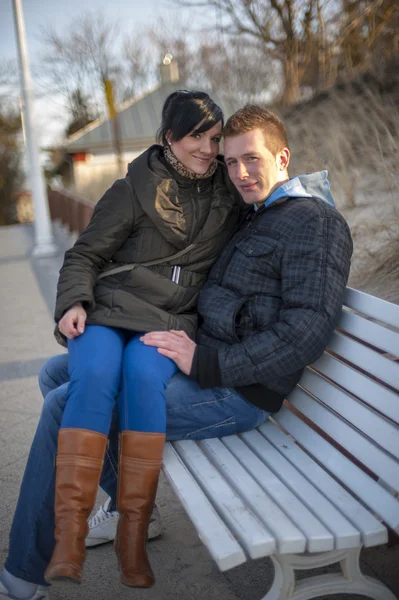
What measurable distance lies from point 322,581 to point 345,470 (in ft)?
1.17

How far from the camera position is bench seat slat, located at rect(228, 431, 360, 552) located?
184cm

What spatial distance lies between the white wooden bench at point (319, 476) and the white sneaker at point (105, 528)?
0.49m

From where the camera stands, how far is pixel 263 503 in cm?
200

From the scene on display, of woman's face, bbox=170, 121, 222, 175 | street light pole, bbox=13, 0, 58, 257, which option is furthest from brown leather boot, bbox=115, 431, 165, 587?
street light pole, bbox=13, 0, 58, 257

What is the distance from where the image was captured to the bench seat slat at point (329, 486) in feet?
6.14

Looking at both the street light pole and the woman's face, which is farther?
the street light pole

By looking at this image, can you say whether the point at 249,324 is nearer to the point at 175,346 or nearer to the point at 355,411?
the point at 175,346

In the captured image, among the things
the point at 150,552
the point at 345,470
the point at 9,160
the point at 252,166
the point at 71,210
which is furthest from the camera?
the point at 9,160

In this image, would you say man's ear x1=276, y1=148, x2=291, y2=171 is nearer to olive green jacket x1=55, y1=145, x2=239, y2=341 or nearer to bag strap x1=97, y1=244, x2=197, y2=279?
olive green jacket x1=55, y1=145, x2=239, y2=341

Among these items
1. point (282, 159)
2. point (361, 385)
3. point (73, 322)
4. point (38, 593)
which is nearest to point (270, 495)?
point (361, 385)

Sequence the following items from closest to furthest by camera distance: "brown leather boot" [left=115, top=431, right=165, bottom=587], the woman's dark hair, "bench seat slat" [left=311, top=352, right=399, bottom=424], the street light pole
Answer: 1. "bench seat slat" [left=311, top=352, right=399, bottom=424]
2. "brown leather boot" [left=115, top=431, right=165, bottom=587]
3. the woman's dark hair
4. the street light pole

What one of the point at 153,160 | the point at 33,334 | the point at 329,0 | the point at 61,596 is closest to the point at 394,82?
the point at 329,0

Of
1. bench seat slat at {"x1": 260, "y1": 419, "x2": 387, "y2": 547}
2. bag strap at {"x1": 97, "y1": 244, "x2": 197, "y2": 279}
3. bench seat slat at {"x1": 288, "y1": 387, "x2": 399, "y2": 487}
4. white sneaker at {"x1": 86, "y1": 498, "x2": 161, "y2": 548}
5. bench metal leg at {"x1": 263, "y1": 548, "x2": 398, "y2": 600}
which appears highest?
bag strap at {"x1": 97, "y1": 244, "x2": 197, "y2": 279}

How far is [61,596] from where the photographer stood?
2.40 meters
